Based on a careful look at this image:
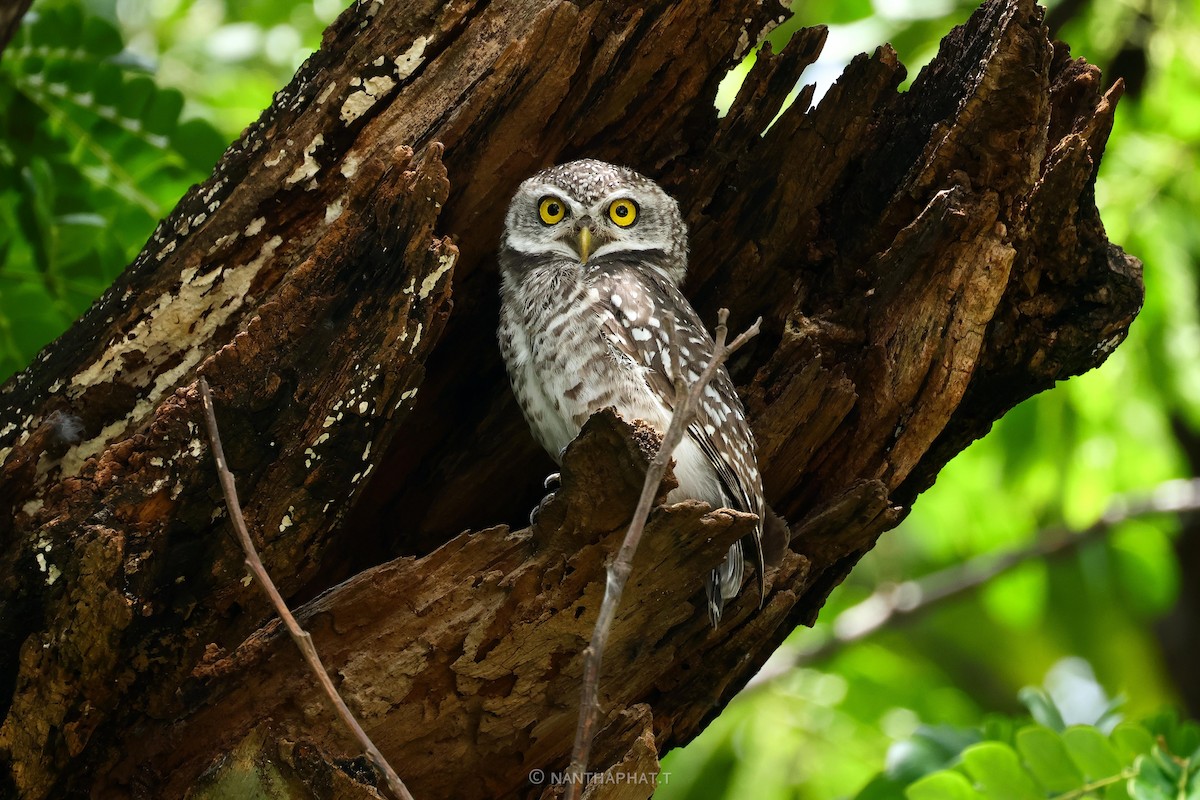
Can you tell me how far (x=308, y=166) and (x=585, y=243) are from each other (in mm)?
999

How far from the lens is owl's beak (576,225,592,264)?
3855 millimetres

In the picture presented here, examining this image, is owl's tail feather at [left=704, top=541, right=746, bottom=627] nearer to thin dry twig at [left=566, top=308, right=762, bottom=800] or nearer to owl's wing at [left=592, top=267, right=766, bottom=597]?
→ owl's wing at [left=592, top=267, right=766, bottom=597]

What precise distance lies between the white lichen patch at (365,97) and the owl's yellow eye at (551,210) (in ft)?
2.22

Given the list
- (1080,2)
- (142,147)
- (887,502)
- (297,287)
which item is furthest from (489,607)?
(1080,2)

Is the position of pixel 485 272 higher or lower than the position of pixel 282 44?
lower

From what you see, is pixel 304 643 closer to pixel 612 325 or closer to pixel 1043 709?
pixel 612 325

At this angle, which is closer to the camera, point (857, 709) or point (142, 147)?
point (142, 147)

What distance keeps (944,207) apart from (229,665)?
2.16 m

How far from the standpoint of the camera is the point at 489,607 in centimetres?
282

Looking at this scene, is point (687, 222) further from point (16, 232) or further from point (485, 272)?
point (16, 232)

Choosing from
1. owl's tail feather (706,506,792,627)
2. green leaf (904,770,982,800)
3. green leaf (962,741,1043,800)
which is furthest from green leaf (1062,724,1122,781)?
owl's tail feather (706,506,792,627)

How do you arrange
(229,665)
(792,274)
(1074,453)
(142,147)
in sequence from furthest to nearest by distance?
(1074,453) → (142,147) → (792,274) → (229,665)

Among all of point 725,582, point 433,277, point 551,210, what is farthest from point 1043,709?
point 433,277

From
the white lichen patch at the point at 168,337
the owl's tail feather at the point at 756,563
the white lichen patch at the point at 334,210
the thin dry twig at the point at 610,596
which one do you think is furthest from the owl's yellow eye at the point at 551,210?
the thin dry twig at the point at 610,596
